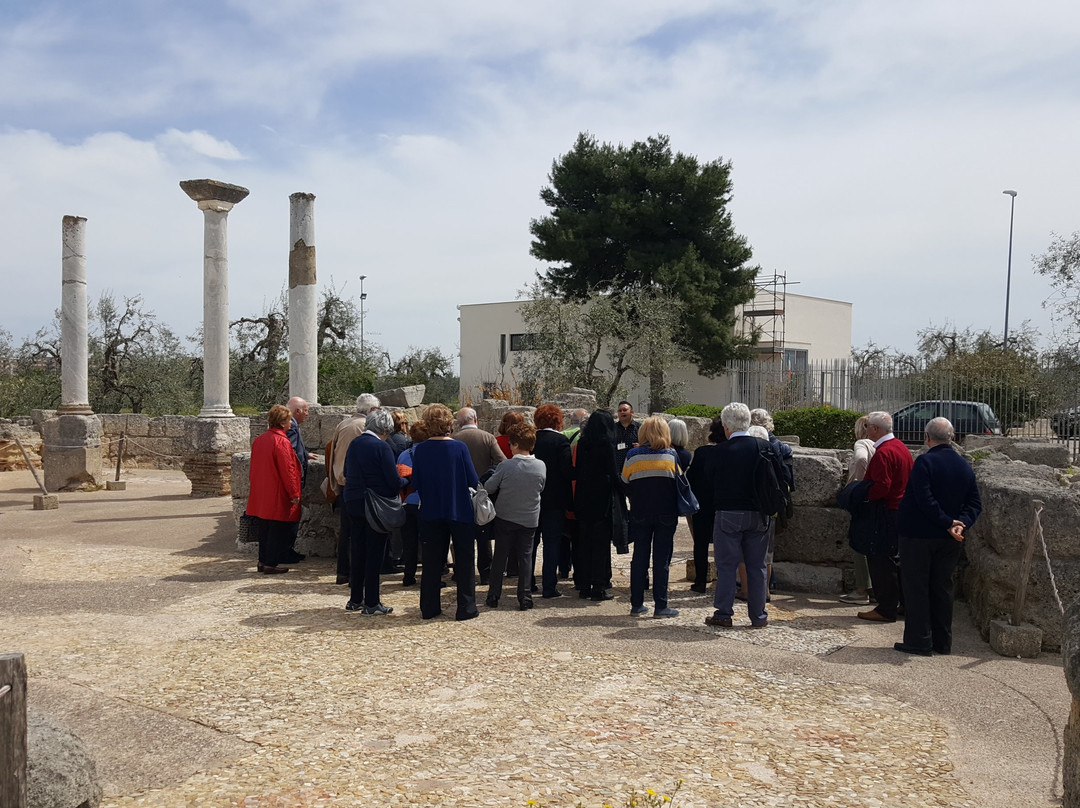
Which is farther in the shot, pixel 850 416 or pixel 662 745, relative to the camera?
pixel 850 416

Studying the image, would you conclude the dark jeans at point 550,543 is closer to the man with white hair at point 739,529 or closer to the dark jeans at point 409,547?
the dark jeans at point 409,547

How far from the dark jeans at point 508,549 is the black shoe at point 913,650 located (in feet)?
9.19

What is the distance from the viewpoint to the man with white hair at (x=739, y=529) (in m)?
6.78

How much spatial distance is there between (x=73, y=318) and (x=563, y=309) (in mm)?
14003

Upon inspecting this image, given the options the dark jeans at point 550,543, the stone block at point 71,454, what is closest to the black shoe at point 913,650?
the dark jeans at point 550,543

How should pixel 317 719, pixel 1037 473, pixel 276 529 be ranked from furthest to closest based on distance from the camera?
pixel 276 529 → pixel 1037 473 → pixel 317 719

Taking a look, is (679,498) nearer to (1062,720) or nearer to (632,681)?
(632,681)

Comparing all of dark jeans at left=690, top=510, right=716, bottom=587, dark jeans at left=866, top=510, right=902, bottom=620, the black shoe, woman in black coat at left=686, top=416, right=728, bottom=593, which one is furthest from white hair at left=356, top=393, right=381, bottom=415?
the black shoe

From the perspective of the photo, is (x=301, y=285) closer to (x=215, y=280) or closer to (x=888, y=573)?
(x=215, y=280)

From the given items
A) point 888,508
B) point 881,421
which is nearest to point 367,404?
point 881,421

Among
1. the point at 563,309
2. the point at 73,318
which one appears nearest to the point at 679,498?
the point at 73,318

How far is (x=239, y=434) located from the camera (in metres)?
15.6

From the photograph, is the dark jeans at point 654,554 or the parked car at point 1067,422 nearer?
the dark jeans at point 654,554

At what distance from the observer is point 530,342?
3169 cm
